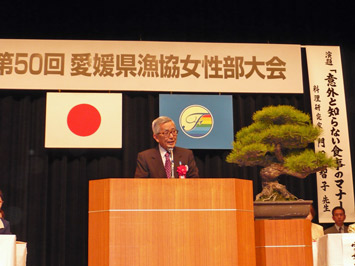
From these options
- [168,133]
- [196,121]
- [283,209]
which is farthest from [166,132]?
[196,121]

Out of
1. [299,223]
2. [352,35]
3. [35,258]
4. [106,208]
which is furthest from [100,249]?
[352,35]

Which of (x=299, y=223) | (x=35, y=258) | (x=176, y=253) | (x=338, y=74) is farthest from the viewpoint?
(x=338, y=74)

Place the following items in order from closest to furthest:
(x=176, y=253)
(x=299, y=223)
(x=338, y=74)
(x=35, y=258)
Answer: (x=176, y=253)
(x=299, y=223)
(x=35, y=258)
(x=338, y=74)

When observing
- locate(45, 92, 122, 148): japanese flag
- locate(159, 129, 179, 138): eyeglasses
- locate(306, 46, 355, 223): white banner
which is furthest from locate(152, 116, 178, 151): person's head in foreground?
locate(306, 46, 355, 223): white banner

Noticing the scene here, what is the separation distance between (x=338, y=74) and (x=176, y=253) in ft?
12.9

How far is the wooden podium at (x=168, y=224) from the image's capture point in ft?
8.78

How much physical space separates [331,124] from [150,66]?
199cm

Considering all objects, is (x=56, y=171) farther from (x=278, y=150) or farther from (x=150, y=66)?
(x=278, y=150)

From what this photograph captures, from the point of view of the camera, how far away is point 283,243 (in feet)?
9.93

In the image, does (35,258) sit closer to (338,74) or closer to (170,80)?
(170,80)

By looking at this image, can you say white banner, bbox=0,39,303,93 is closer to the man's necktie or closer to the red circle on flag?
the red circle on flag

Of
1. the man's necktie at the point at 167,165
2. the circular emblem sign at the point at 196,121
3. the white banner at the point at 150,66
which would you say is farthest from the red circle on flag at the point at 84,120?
the man's necktie at the point at 167,165

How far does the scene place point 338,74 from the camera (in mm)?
5988

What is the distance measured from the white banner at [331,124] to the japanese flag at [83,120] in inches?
82.2
